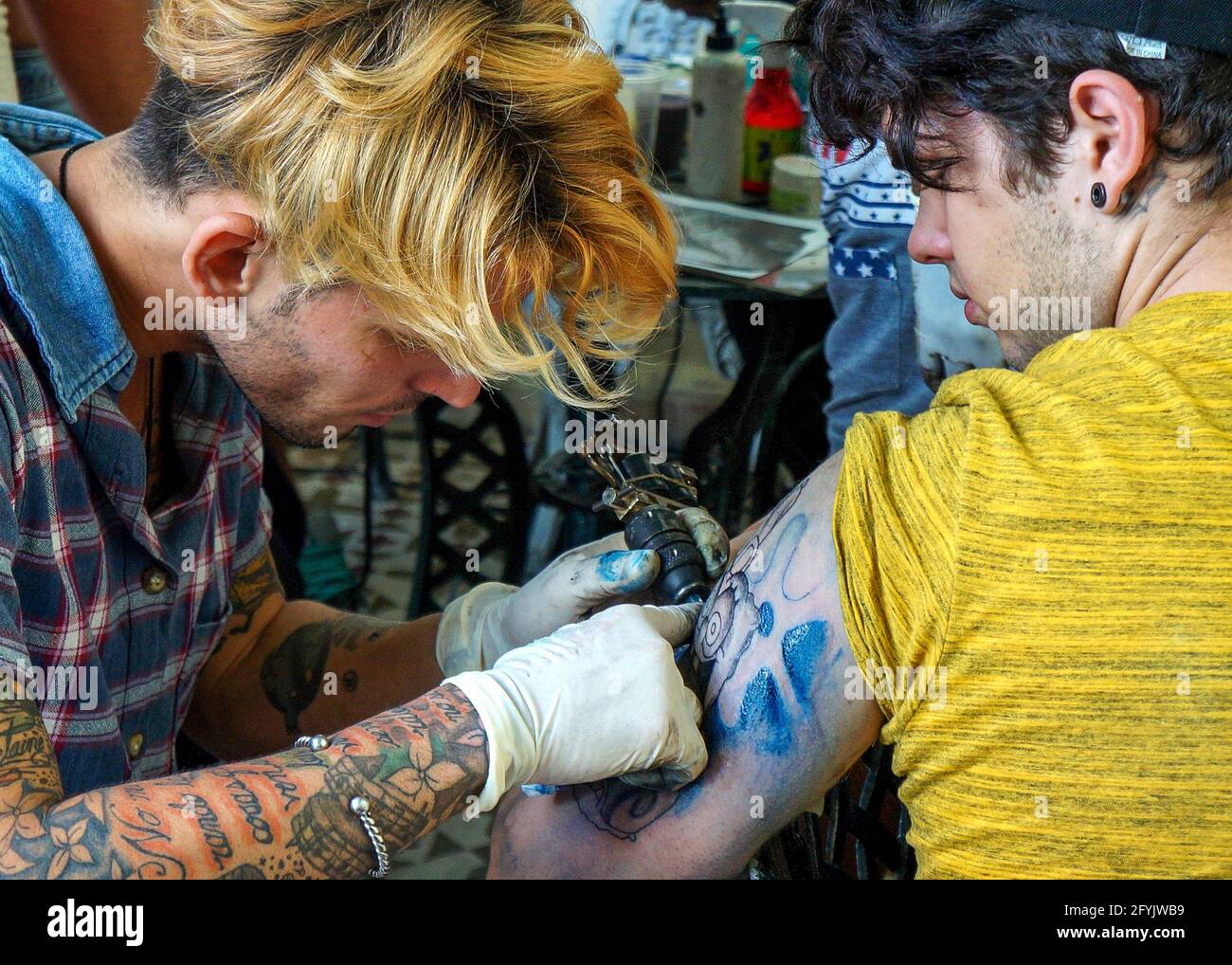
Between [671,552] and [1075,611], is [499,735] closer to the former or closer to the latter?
[671,552]

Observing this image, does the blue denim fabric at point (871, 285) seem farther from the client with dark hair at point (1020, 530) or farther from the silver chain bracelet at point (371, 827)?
the silver chain bracelet at point (371, 827)

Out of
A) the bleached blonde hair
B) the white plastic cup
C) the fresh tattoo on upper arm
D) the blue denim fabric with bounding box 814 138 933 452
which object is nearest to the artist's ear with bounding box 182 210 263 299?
the bleached blonde hair

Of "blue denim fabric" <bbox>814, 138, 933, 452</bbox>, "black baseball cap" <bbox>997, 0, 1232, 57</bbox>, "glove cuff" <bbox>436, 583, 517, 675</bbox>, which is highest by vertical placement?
"black baseball cap" <bbox>997, 0, 1232, 57</bbox>

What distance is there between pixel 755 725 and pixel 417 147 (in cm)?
62

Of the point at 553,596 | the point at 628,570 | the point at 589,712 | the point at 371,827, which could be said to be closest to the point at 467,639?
the point at 553,596

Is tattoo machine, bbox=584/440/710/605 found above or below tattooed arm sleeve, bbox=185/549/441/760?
above

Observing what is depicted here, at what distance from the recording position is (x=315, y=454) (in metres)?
4.20

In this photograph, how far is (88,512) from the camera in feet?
3.91

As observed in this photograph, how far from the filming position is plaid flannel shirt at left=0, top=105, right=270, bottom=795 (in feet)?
3.55

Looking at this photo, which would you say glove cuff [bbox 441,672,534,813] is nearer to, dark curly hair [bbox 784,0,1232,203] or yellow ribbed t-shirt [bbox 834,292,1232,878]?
yellow ribbed t-shirt [bbox 834,292,1232,878]

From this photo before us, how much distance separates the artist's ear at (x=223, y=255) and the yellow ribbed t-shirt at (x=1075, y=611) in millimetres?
628

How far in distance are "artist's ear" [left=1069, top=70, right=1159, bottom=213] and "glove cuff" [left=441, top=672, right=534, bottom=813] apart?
724 mm

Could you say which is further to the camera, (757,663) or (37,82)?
(37,82)

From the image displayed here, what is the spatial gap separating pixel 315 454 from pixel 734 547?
300 cm
